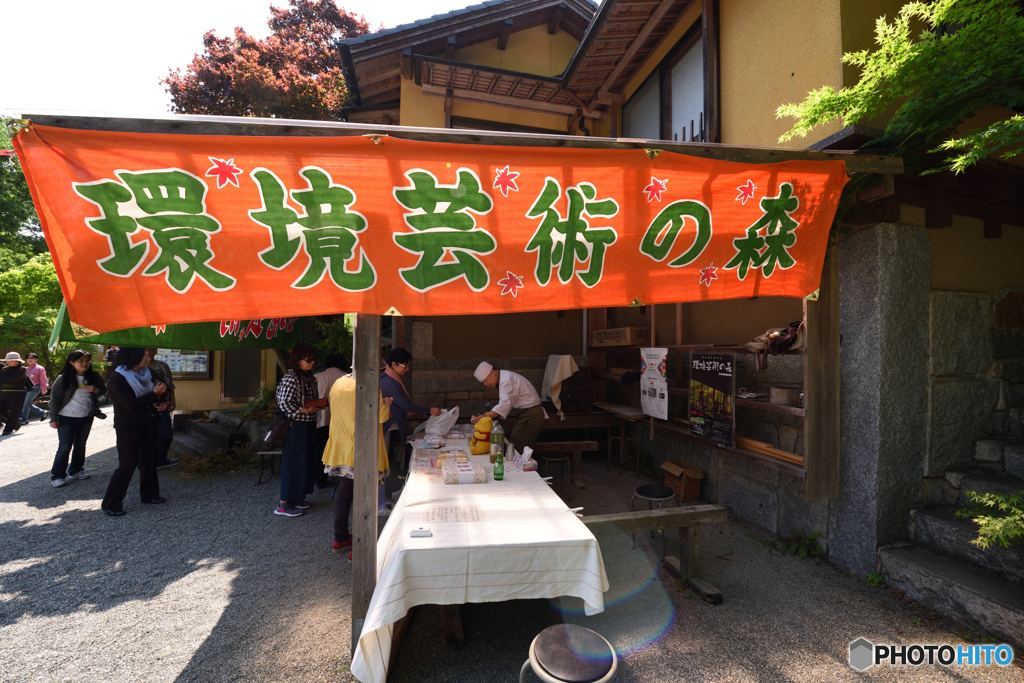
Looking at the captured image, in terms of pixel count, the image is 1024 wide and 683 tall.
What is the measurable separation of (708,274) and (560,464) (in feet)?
16.2

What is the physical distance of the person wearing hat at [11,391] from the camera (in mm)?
12875

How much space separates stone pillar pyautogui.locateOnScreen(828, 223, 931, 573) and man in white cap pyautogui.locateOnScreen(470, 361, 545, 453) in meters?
3.95

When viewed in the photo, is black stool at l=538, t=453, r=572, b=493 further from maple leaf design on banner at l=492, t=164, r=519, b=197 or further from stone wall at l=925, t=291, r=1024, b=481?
maple leaf design on banner at l=492, t=164, r=519, b=197

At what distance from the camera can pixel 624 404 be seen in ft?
33.3

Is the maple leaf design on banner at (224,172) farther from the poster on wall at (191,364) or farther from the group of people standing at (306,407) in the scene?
the poster on wall at (191,364)

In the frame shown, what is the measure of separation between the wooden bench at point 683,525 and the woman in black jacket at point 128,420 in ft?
21.7

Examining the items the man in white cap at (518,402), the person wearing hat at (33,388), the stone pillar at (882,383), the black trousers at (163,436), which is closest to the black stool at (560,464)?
the man in white cap at (518,402)

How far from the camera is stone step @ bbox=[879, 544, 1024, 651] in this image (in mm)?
3762

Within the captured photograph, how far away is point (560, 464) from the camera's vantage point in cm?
813

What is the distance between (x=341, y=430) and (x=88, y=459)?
8483 millimetres

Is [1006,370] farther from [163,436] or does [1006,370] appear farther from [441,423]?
[163,436]

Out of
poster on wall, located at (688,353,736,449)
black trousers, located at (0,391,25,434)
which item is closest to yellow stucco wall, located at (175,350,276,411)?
black trousers, located at (0,391,25,434)

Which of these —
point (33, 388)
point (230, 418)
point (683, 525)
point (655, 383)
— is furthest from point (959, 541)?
point (33, 388)

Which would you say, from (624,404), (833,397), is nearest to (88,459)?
(624,404)
